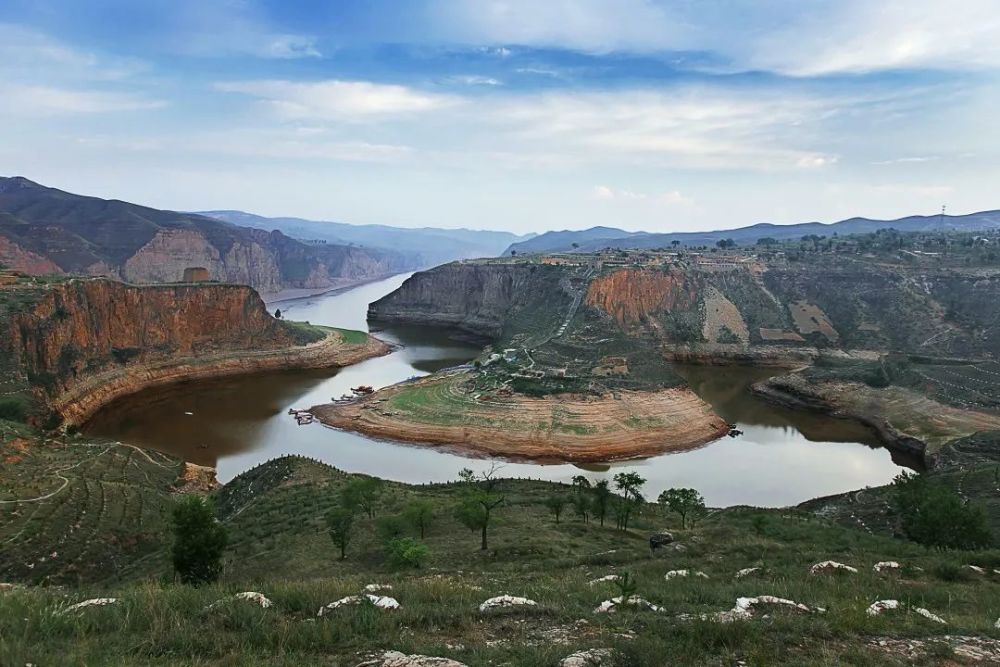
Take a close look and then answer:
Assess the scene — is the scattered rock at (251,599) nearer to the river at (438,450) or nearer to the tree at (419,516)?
the tree at (419,516)

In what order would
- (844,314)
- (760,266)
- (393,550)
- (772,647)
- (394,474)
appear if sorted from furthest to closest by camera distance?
Answer: 1. (760,266)
2. (844,314)
3. (394,474)
4. (393,550)
5. (772,647)

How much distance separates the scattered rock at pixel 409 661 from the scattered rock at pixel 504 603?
2134 mm

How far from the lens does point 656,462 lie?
40.5 m

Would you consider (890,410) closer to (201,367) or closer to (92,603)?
(92,603)

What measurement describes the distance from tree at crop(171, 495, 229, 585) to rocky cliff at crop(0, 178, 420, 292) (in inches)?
3395

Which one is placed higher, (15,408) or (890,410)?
(890,410)

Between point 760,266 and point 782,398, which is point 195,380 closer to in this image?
point 782,398

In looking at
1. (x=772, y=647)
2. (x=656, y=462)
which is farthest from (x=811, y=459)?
(x=772, y=647)

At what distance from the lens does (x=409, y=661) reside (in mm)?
6551

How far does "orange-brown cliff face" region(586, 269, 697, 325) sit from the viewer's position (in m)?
71.9

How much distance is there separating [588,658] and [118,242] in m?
134

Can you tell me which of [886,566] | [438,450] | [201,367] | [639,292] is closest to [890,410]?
[639,292]

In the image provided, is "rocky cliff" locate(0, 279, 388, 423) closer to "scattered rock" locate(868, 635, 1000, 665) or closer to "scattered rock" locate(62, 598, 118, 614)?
"scattered rock" locate(62, 598, 118, 614)

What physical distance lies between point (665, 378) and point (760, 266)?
40099mm
